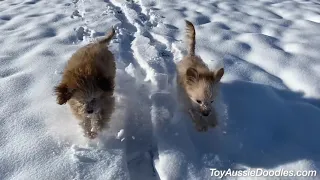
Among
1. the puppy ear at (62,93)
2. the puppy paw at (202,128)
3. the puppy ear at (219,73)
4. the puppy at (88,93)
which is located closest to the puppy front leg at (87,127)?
the puppy at (88,93)

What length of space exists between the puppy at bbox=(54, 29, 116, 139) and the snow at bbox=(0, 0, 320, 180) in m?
0.14

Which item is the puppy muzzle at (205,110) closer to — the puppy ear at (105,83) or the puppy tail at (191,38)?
the puppy ear at (105,83)

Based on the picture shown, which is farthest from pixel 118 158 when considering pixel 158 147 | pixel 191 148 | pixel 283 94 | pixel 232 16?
pixel 232 16

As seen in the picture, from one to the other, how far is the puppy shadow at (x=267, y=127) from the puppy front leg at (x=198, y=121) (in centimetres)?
22

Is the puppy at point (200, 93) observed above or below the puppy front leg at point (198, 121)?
above

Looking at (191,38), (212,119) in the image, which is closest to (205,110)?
(212,119)

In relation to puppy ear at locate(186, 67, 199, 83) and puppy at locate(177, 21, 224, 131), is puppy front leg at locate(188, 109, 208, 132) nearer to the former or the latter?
puppy at locate(177, 21, 224, 131)

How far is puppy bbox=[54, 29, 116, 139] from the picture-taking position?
3.21m

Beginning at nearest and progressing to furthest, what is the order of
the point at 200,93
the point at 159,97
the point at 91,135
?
the point at 91,135 < the point at 200,93 < the point at 159,97

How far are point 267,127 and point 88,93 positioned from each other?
181 cm

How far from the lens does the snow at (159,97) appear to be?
297 cm

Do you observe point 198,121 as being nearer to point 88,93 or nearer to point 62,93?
point 88,93

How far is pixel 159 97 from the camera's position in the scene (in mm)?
3883

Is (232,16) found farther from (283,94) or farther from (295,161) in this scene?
(295,161)
